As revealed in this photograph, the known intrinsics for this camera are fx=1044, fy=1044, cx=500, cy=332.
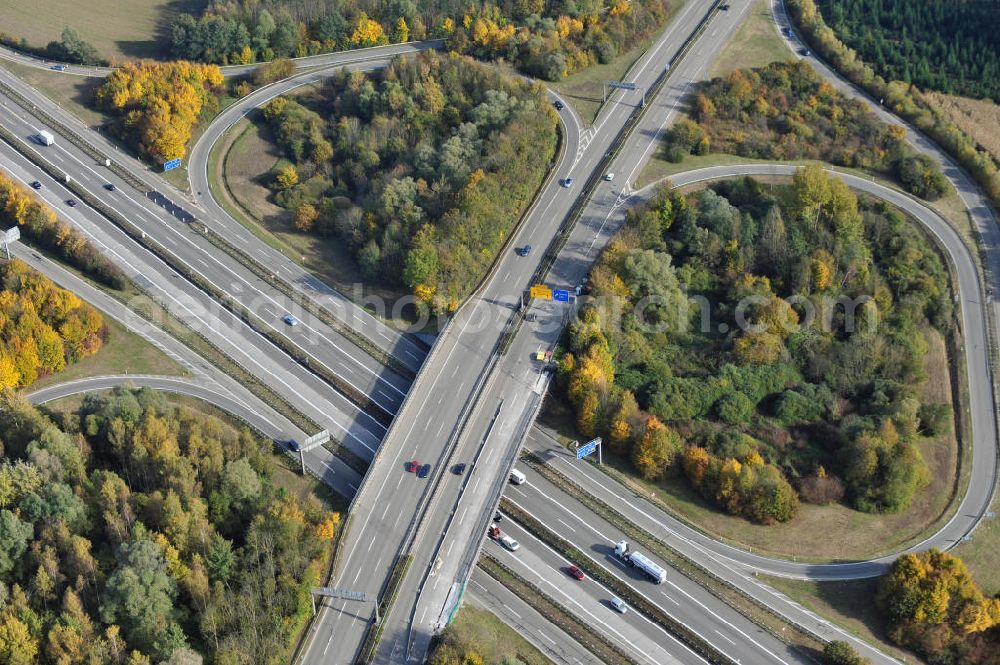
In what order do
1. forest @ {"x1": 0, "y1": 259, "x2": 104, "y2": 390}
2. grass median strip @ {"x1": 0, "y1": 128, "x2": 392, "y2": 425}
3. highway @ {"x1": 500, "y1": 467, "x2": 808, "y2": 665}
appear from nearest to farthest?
1. highway @ {"x1": 500, "y1": 467, "x2": 808, "y2": 665}
2. forest @ {"x1": 0, "y1": 259, "x2": 104, "y2": 390}
3. grass median strip @ {"x1": 0, "y1": 128, "x2": 392, "y2": 425}

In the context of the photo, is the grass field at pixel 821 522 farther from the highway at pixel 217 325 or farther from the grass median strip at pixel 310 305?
the highway at pixel 217 325

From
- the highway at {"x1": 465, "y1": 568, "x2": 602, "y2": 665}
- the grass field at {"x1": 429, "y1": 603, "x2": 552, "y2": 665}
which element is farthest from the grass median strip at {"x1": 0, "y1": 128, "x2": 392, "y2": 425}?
the grass field at {"x1": 429, "y1": 603, "x2": 552, "y2": 665}

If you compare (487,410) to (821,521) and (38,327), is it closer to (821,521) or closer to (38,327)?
(821,521)

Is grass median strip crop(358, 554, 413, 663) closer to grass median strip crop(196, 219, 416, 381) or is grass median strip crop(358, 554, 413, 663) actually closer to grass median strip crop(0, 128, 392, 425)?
grass median strip crop(0, 128, 392, 425)

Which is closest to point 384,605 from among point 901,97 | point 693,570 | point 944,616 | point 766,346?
point 693,570

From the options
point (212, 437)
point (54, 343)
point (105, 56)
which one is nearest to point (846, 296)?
point (212, 437)

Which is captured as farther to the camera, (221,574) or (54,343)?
(54,343)

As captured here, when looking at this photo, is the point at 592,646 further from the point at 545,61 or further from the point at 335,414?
the point at 545,61
